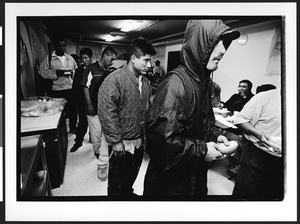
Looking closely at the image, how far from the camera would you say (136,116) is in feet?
6.34

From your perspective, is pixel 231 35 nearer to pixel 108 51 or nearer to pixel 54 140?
pixel 108 51

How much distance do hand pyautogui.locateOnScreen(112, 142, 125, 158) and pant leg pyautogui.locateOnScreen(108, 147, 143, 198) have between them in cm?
2

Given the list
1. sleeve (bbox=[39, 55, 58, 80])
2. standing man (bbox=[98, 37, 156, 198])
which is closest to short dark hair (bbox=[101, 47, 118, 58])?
standing man (bbox=[98, 37, 156, 198])

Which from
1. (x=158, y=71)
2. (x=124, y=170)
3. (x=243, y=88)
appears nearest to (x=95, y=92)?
(x=158, y=71)

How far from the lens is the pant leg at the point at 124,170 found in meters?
1.97

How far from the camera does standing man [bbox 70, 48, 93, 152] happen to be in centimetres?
196

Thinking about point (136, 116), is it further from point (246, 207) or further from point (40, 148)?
point (246, 207)

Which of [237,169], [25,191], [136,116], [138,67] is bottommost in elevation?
[25,191]

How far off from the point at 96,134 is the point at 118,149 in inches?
6.5

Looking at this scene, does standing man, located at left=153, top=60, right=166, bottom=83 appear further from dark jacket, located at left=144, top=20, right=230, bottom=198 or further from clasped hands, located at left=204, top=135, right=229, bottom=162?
clasped hands, located at left=204, top=135, right=229, bottom=162

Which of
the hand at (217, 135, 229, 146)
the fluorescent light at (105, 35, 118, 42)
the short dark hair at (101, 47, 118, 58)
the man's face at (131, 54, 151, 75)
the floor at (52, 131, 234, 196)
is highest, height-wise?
the fluorescent light at (105, 35, 118, 42)

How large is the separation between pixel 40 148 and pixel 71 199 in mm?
374

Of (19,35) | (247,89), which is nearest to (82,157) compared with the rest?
(19,35)

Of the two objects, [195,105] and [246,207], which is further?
[246,207]
